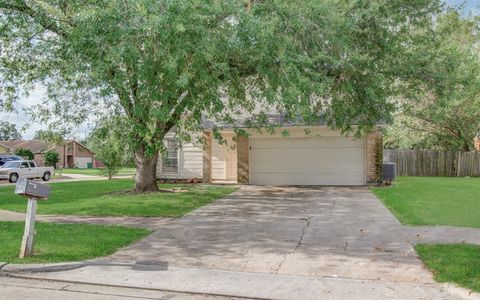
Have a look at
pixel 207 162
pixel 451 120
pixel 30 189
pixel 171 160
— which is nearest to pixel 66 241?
pixel 30 189

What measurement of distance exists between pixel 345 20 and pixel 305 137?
11.4 metres

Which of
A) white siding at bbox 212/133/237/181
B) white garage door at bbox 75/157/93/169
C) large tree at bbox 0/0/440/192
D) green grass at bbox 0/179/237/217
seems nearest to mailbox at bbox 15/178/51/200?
large tree at bbox 0/0/440/192

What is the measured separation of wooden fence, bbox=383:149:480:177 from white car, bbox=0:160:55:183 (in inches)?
892

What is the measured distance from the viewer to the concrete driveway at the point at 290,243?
6.75 metres

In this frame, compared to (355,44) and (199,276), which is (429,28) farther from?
(199,276)

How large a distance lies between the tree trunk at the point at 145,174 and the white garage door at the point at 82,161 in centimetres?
5921

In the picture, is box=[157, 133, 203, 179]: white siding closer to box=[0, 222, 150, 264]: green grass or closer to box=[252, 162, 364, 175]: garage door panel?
box=[252, 162, 364, 175]: garage door panel

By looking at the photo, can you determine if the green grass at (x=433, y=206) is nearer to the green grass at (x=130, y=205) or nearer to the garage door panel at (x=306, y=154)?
the garage door panel at (x=306, y=154)

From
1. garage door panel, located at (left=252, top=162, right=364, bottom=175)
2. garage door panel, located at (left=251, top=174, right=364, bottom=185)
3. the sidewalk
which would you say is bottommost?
the sidewalk

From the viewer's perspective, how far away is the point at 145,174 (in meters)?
17.0

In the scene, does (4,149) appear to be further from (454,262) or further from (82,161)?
(454,262)

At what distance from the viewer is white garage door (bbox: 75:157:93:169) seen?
72.8m

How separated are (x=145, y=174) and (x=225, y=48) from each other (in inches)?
368

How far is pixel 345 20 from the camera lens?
942cm
